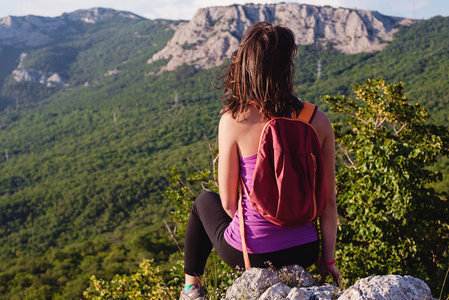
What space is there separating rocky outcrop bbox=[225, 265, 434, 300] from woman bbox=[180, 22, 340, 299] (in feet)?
0.23

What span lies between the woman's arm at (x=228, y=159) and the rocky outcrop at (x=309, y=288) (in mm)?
410

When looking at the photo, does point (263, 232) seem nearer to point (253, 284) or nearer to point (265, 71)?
point (253, 284)

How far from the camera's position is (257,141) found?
1.60m

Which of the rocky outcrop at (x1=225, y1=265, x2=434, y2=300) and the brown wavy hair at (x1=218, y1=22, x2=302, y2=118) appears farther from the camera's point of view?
the brown wavy hair at (x1=218, y1=22, x2=302, y2=118)

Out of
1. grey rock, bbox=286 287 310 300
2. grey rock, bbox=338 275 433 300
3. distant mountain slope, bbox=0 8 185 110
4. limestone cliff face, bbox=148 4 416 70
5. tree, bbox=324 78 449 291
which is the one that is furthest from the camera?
distant mountain slope, bbox=0 8 185 110

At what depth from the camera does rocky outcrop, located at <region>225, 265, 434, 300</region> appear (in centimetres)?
133

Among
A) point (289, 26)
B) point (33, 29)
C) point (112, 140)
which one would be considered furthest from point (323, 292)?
point (33, 29)

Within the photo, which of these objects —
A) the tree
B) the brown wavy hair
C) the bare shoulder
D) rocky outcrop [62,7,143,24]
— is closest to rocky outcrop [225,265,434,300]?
the bare shoulder

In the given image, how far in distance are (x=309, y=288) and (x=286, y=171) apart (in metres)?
0.58

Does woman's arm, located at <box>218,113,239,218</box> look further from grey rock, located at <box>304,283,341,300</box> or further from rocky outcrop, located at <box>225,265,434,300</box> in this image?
grey rock, located at <box>304,283,341,300</box>

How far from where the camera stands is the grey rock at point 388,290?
4.32ft

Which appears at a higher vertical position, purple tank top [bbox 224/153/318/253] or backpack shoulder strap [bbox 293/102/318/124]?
backpack shoulder strap [bbox 293/102/318/124]

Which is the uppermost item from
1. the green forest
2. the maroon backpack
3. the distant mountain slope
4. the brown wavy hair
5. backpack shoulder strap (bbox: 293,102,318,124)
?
the distant mountain slope

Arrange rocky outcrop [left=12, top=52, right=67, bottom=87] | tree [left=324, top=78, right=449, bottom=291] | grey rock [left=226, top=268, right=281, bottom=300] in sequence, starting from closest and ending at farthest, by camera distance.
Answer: grey rock [left=226, top=268, right=281, bottom=300], tree [left=324, top=78, right=449, bottom=291], rocky outcrop [left=12, top=52, right=67, bottom=87]
